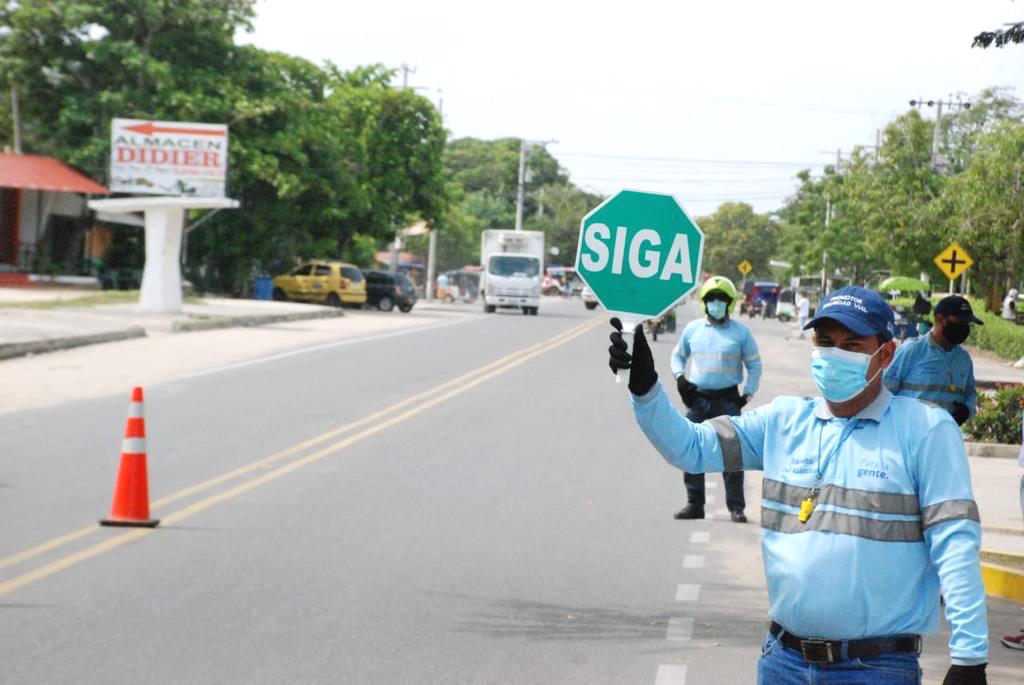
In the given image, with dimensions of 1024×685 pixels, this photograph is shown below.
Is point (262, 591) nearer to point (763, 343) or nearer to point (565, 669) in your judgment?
point (565, 669)

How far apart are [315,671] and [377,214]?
186ft

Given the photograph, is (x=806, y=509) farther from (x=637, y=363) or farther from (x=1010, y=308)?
(x=1010, y=308)

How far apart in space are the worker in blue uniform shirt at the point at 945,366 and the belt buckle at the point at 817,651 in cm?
578

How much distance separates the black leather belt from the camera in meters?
3.88

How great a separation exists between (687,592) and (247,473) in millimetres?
5273

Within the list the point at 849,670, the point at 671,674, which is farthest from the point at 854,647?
the point at 671,674

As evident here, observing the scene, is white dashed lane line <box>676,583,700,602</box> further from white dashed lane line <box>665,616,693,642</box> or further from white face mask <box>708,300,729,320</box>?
white face mask <box>708,300,729,320</box>

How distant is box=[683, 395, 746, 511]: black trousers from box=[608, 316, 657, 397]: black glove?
704 centimetres


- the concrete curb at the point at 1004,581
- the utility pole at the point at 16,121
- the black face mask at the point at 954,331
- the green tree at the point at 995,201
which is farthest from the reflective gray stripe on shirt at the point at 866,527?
the utility pole at the point at 16,121

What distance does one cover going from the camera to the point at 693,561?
996cm

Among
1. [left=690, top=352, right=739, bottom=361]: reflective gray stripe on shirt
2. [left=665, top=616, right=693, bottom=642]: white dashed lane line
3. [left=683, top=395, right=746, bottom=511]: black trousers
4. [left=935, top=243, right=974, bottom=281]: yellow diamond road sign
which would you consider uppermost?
[left=935, top=243, right=974, bottom=281]: yellow diamond road sign

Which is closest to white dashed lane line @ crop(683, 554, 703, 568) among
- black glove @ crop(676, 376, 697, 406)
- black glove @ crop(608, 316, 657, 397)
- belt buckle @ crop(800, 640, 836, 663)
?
black glove @ crop(676, 376, 697, 406)

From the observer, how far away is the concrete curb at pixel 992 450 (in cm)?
1755

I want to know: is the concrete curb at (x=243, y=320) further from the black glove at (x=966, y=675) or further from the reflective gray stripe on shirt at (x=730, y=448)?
the black glove at (x=966, y=675)
